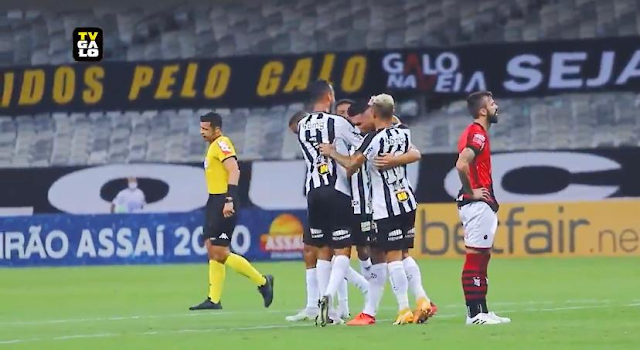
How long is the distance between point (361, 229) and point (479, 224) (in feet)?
4.21

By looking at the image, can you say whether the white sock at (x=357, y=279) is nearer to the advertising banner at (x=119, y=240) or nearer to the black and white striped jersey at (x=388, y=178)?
the black and white striped jersey at (x=388, y=178)

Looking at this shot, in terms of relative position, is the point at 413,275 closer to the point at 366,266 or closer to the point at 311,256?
the point at 311,256

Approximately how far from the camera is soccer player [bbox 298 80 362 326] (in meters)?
13.1

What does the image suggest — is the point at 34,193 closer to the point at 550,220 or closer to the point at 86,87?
the point at 86,87

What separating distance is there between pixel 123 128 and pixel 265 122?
321 cm

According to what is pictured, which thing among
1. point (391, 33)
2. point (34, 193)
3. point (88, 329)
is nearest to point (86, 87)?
point (34, 193)

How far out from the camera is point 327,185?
43.4 ft

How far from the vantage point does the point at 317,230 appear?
524 inches

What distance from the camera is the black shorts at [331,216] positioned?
1320 cm

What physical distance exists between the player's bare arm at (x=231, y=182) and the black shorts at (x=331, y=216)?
2335 mm

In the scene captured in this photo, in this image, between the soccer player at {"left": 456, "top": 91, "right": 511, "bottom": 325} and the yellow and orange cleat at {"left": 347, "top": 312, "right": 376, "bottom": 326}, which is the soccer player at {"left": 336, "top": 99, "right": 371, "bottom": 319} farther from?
the soccer player at {"left": 456, "top": 91, "right": 511, "bottom": 325}

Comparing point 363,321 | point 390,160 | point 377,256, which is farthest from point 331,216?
point 363,321

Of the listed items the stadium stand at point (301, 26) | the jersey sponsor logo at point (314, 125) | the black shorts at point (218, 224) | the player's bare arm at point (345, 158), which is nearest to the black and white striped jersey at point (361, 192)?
the player's bare arm at point (345, 158)

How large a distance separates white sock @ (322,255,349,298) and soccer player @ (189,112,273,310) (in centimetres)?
247
